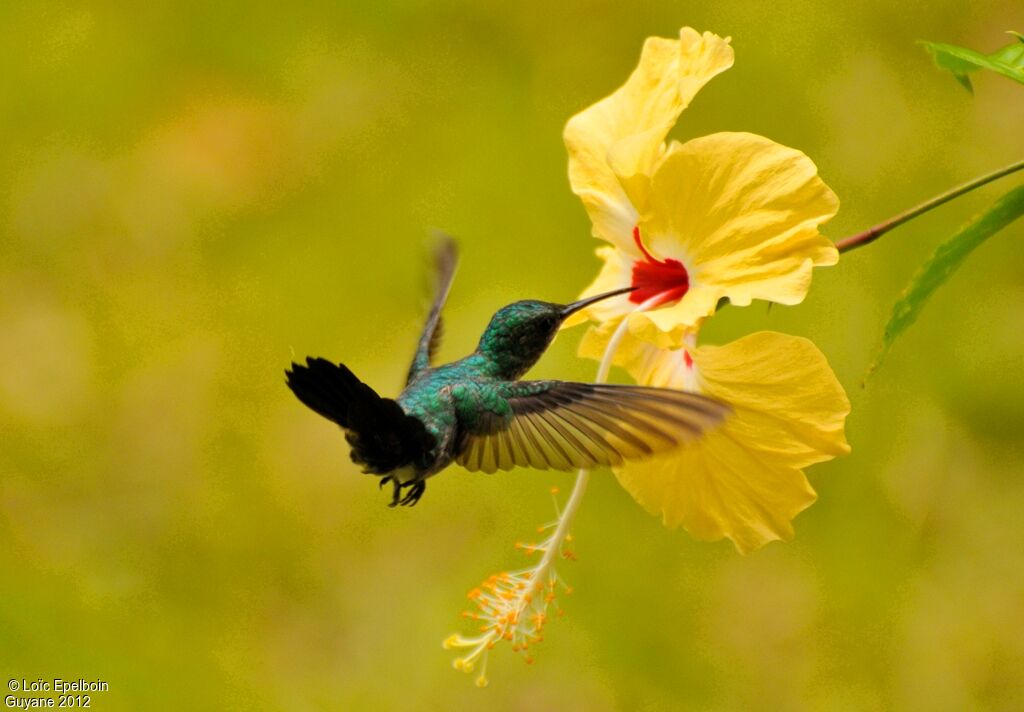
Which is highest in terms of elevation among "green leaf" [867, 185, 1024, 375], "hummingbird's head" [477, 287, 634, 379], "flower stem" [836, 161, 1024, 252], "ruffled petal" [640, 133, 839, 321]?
"hummingbird's head" [477, 287, 634, 379]

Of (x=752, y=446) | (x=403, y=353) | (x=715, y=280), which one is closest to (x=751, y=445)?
(x=752, y=446)

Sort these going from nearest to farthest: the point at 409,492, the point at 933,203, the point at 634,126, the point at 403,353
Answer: the point at 933,203 → the point at 409,492 → the point at 634,126 → the point at 403,353

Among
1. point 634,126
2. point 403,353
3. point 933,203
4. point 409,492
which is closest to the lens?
point 933,203

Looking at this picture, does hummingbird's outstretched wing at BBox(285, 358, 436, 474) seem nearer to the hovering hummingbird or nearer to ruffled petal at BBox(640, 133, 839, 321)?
the hovering hummingbird

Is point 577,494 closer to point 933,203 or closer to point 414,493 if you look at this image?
point 414,493

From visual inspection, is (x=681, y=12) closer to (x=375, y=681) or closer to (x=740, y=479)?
(x=375, y=681)

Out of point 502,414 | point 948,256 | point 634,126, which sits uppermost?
point 634,126

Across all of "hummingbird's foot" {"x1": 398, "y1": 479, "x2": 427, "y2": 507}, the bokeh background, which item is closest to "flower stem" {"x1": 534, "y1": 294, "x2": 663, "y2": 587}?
"hummingbird's foot" {"x1": 398, "y1": 479, "x2": 427, "y2": 507}
